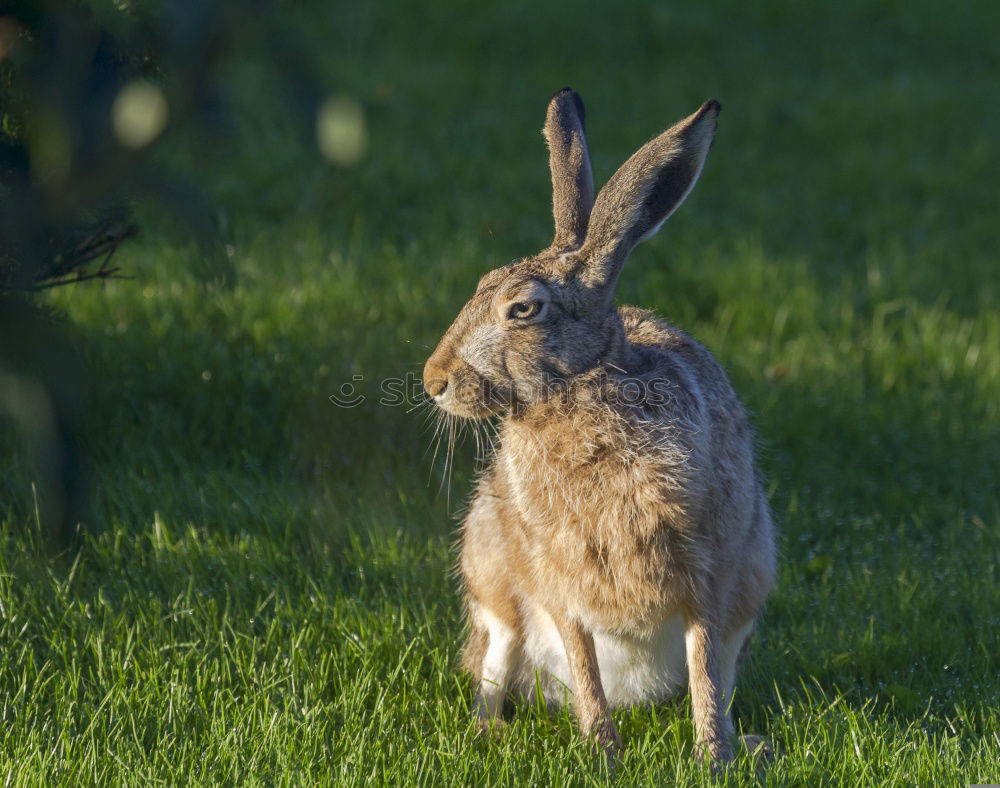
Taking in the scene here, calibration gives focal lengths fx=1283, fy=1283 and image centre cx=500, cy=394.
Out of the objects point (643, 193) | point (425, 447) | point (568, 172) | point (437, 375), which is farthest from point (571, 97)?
point (425, 447)

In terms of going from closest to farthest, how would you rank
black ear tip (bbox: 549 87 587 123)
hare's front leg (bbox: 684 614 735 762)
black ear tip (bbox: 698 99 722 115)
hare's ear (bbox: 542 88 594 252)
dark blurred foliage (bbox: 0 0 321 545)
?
dark blurred foliage (bbox: 0 0 321 545), black ear tip (bbox: 698 99 722 115), hare's front leg (bbox: 684 614 735 762), hare's ear (bbox: 542 88 594 252), black ear tip (bbox: 549 87 587 123)

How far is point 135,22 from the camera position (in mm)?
1914

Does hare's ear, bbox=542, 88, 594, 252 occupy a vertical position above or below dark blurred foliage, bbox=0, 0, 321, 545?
below

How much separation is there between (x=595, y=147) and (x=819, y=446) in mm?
3380

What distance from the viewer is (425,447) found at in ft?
16.9

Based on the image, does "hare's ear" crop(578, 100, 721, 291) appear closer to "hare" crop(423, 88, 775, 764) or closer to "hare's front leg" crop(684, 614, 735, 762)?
"hare" crop(423, 88, 775, 764)

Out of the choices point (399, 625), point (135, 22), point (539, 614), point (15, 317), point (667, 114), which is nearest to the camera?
point (135, 22)

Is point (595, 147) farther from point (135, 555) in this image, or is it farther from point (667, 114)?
point (135, 555)

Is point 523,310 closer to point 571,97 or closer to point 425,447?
point 571,97

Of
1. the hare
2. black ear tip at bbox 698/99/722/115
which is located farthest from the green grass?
black ear tip at bbox 698/99/722/115

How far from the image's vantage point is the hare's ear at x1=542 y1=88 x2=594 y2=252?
3.52 meters

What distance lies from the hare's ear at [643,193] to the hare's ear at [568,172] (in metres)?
0.18

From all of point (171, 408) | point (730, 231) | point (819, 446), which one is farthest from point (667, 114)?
point (171, 408)

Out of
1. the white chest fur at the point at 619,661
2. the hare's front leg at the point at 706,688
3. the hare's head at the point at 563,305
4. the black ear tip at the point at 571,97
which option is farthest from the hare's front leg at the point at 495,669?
the black ear tip at the point at 571,97
